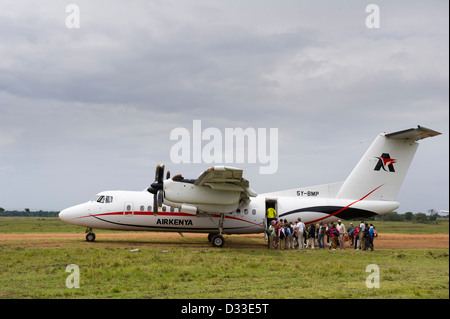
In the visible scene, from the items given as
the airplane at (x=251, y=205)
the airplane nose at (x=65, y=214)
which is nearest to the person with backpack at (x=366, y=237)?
the airplane at (x=251, y=205)

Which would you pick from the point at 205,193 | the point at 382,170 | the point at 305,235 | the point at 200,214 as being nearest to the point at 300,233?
the point at 305,235

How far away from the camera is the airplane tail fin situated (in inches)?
928

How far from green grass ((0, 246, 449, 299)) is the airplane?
10.8 ft

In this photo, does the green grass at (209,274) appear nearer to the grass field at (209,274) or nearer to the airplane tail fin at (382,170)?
the grass field at (209,274)

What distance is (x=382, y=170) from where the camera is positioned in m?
23.9

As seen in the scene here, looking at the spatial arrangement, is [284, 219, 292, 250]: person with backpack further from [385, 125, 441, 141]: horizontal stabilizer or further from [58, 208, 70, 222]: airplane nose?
[58, 208, 70, 222]: airplane nose

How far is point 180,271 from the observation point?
1412 cm

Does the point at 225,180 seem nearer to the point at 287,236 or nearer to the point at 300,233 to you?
the point at 287,236

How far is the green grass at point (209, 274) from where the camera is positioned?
10891mm

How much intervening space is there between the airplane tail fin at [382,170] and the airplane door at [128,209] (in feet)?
40.6

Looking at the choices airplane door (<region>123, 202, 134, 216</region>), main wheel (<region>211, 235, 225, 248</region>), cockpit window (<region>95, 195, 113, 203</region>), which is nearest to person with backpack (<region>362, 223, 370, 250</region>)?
main wheel (<region>211, 235, 225, 248</region>)

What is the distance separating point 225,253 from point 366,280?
820cm
